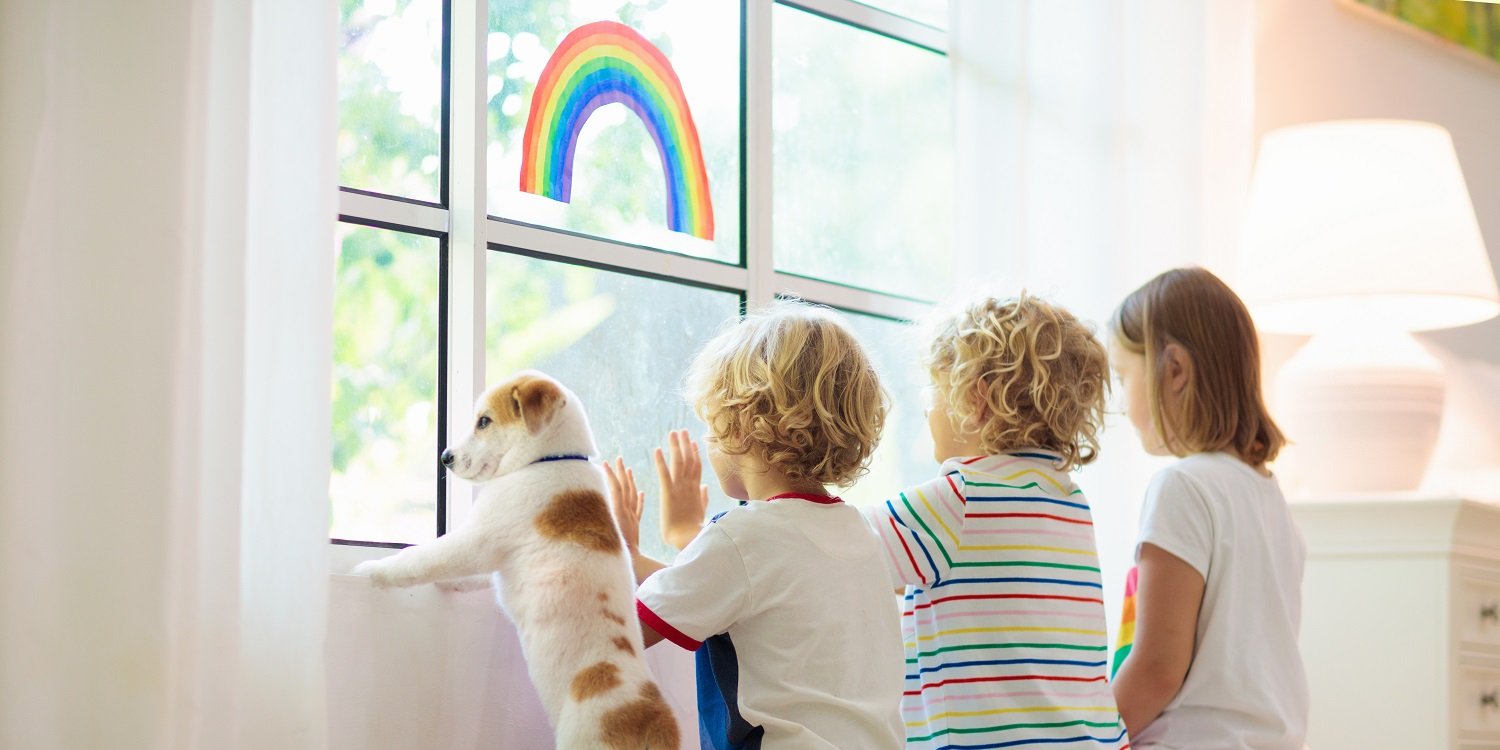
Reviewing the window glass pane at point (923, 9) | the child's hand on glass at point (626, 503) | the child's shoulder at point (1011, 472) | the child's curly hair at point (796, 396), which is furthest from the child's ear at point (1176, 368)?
the window glass pane at point (923, 9)

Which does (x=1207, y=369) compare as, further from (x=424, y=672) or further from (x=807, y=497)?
(x=424, y=672)

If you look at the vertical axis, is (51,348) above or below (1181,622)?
above

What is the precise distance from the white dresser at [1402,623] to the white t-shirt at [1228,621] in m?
0.76

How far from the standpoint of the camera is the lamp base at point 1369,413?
2.50 meters

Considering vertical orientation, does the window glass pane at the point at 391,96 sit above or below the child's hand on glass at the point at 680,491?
above

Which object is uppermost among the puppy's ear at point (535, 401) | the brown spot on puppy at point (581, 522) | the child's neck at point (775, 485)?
the puppy's ear at point (535, 401)

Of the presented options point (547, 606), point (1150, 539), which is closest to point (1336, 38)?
point (1150, 539)

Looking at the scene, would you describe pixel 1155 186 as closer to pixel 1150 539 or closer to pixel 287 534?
pixel 1150 539

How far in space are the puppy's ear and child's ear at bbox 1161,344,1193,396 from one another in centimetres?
84

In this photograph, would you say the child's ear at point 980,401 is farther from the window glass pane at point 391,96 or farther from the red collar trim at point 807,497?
the window glass pane at point 391,96

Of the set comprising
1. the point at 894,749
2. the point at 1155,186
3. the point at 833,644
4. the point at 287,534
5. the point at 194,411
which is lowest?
the point at 894,749

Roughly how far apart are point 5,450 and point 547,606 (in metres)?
0.49

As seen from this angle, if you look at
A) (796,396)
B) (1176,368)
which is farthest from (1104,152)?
(796,396)

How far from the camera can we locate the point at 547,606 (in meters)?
1.29
